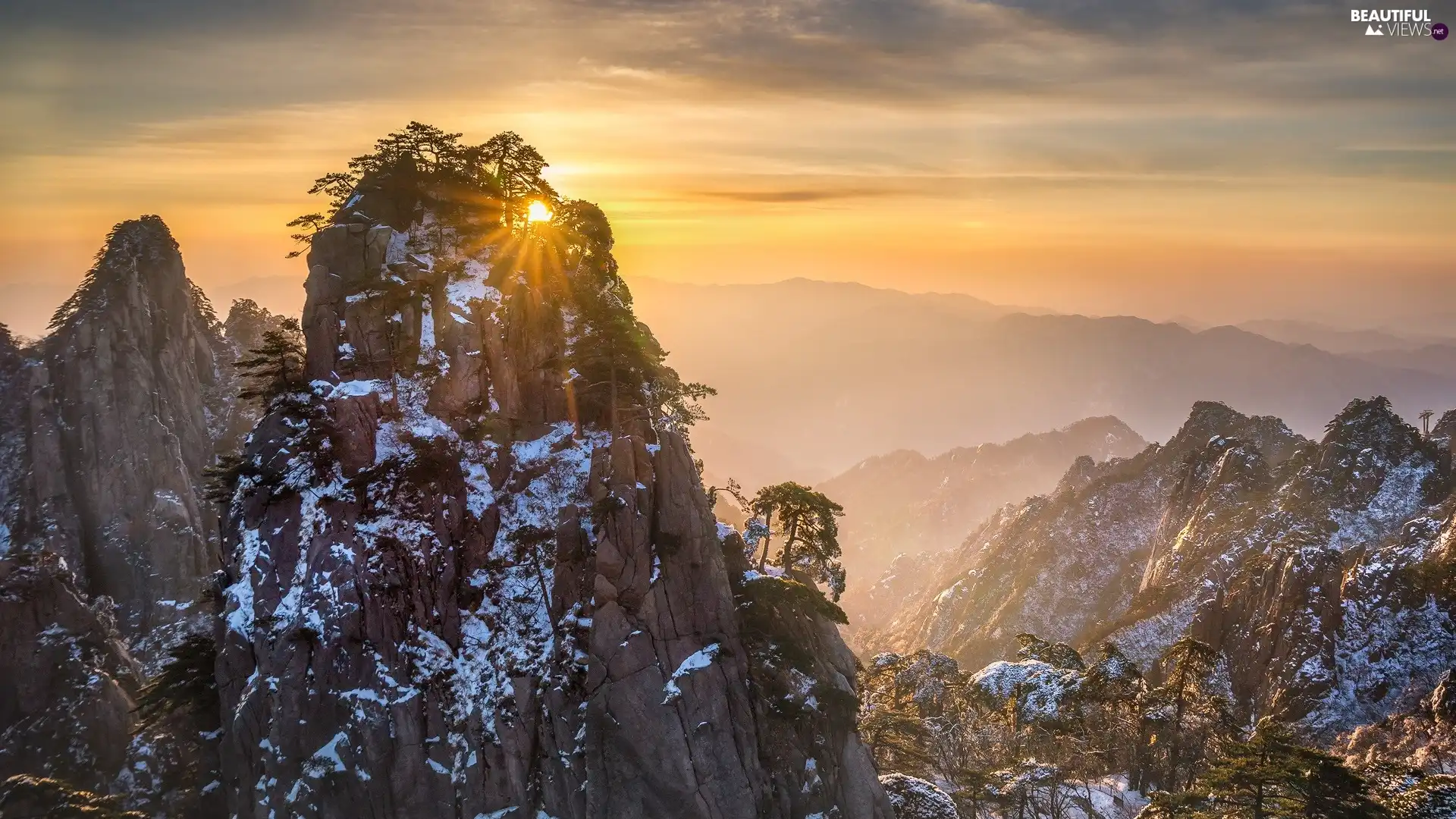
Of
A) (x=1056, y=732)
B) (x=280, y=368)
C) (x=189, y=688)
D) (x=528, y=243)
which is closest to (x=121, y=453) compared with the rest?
(x=280, y=368)

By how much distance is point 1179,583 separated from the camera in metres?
108

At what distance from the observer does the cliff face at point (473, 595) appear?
41.8m

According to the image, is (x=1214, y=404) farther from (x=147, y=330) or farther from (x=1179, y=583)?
(x=147, y=330)

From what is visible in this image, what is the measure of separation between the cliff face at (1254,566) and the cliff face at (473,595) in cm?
5699

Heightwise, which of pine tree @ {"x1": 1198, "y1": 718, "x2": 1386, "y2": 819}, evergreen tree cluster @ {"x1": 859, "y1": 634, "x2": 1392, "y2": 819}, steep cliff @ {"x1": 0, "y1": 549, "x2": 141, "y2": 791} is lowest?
evergreen tree cluster @ {"x1": 859, "y1": 634, "x2": 1392, "y2": 819}

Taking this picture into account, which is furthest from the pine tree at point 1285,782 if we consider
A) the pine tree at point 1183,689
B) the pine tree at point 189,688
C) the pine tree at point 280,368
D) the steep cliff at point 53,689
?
the steep cliff at point 53,689

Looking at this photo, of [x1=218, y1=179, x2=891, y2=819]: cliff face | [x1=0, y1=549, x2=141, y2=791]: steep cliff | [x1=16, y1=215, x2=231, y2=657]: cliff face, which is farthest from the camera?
[x1=16, y1=215, x2=231, y2=657]: cliff face

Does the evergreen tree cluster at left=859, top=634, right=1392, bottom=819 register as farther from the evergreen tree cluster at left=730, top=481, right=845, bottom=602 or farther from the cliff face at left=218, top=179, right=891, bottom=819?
the cliff face at left=218, top=179, right=891, bottom=819

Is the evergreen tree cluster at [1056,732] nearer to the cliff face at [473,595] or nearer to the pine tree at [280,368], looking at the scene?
the cliff face at [473,595]

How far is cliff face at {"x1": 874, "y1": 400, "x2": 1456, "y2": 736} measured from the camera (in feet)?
251

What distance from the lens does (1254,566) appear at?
300 ft

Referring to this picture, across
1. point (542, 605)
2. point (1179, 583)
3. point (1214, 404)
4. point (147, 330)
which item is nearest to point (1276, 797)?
point (542, 605)

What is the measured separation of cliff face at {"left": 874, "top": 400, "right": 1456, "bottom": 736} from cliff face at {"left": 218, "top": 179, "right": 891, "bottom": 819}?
57.0 m

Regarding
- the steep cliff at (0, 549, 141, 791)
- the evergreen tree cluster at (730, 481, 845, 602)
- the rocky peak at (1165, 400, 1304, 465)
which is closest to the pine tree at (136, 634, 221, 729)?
the steep cliff at (0, 549, 141, 791)
